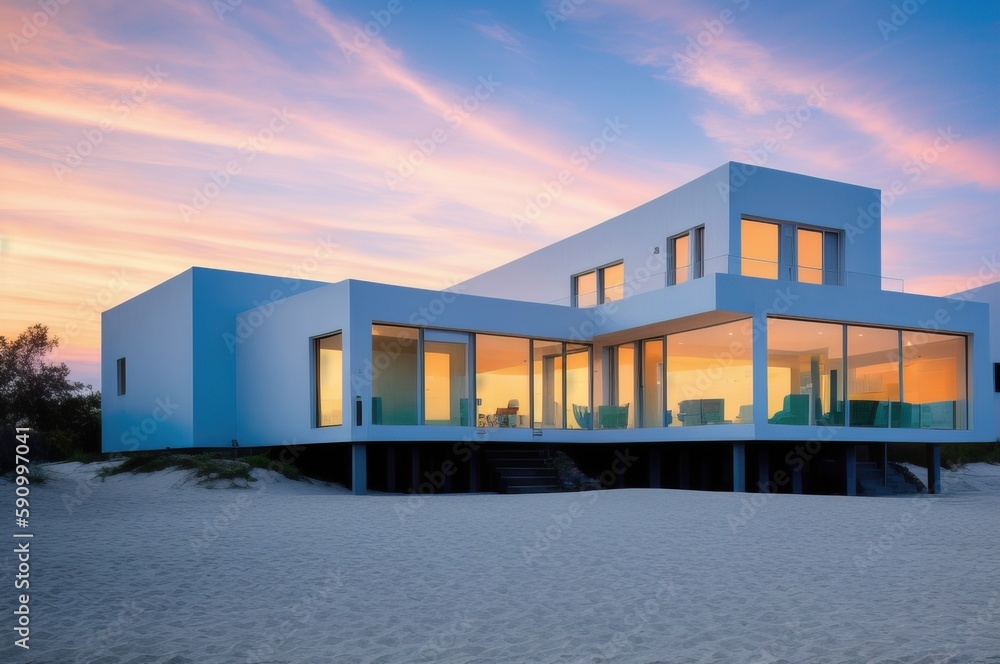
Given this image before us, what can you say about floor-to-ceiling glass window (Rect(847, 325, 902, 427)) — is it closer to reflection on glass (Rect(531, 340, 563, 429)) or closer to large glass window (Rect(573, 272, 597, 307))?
reflection on glass (Rect(531, 340, 563, 429))

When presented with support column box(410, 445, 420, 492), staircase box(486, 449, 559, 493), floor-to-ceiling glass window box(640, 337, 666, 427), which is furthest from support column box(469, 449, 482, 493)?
floor-to-ceiling glass window box(640, 337, 666, 427)

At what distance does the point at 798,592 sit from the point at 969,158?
1290 cm

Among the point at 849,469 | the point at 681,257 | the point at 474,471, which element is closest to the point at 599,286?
the point at 681,257

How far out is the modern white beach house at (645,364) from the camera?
15945 mm

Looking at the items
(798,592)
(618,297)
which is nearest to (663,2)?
(618,297)

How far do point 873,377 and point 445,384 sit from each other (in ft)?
26.6

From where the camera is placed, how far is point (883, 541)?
8.55 meters

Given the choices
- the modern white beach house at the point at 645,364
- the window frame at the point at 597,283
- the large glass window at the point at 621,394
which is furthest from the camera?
the window frame at the point at 597,283

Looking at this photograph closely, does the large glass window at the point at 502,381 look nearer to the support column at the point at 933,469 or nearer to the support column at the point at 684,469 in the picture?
the support column at the point at 684,469

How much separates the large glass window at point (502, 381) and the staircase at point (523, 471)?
60 centimetres

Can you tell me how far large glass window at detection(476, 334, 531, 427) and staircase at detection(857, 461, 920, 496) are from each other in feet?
22.4

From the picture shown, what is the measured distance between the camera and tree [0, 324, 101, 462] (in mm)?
29609

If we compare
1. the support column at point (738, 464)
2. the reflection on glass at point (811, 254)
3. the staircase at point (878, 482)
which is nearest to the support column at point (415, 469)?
the support column at point (738, 464)

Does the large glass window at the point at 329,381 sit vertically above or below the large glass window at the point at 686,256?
below
